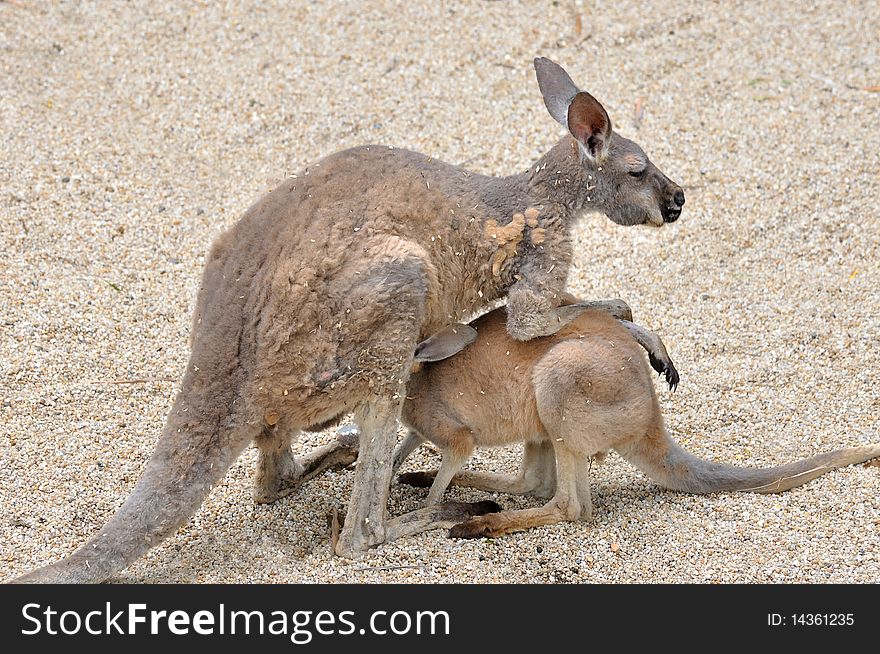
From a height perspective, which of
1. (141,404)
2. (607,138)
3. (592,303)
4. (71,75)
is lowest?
(141,404)

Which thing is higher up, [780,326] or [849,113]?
[849,113]

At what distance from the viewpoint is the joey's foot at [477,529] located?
4730 millimetres

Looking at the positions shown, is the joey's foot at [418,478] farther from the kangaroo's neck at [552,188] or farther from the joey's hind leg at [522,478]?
the kangaroo's neck at [552,188]

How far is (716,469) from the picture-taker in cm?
498

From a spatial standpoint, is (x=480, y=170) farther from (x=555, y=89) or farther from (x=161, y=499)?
(x=161, y=499)

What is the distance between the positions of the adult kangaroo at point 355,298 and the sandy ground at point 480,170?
16.8 inches

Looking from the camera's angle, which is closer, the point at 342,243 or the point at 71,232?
the point at 342,243

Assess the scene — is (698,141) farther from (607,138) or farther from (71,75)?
(71,75)

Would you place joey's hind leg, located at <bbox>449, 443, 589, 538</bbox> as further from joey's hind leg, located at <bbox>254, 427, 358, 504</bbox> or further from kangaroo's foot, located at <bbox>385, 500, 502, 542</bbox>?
joey's hind leg, located at <bbox>254, 427, 358, 504</bbox>

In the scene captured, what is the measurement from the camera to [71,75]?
27.1 feet

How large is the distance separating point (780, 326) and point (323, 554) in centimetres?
311

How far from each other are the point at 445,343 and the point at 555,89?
1390 mm

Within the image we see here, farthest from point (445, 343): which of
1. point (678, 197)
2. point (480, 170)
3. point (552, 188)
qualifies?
point (480, 170)

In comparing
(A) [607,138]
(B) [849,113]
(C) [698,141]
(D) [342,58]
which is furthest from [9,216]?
(B) [849,113]
